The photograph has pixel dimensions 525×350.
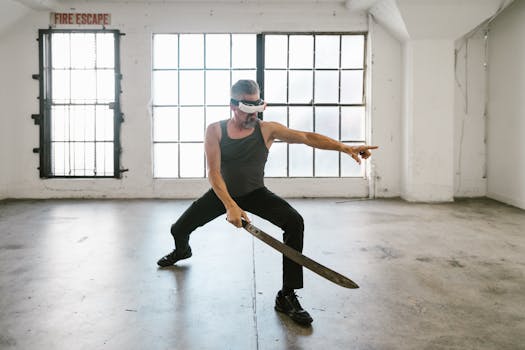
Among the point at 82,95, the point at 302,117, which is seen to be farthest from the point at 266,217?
the point at 82,95

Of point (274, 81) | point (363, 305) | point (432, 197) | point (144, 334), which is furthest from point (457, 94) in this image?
point (144, 334)

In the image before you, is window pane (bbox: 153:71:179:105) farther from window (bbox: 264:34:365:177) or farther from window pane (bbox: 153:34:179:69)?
window (bbox: 264:34:365:177)

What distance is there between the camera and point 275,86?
21.9 feet

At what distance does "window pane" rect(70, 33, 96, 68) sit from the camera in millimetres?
6594

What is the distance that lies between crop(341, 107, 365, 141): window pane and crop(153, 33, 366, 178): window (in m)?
0.01

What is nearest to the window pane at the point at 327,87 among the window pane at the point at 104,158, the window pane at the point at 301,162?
the window pane at the point at 301,162

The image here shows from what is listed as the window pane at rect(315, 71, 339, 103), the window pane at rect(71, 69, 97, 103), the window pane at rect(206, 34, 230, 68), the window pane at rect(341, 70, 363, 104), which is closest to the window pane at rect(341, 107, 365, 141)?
the window pane at rect(341, 70, 363, 104)

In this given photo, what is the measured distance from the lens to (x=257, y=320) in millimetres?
2363

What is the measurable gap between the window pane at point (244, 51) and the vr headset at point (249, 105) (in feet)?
13.5

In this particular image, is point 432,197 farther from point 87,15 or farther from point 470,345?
point 87,15

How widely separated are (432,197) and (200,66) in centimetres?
377

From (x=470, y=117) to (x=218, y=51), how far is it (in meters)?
3.78

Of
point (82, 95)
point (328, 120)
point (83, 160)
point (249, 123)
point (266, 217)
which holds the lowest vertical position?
point (266, 217)

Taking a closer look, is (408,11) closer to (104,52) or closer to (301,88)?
(301,88)
